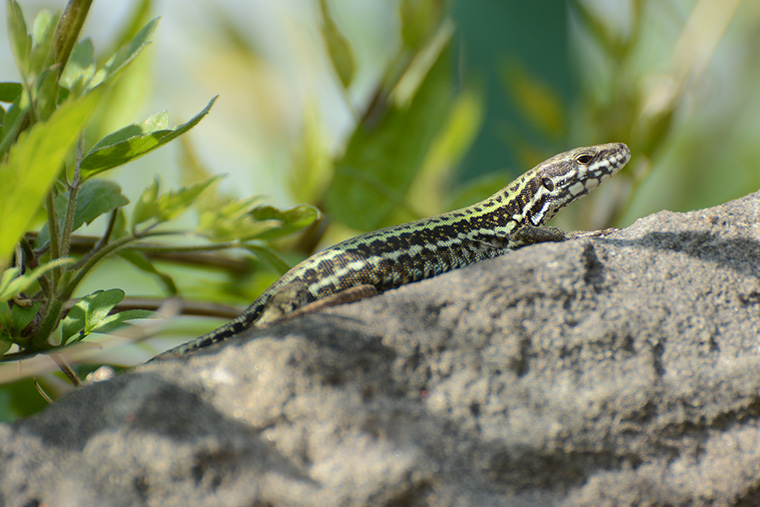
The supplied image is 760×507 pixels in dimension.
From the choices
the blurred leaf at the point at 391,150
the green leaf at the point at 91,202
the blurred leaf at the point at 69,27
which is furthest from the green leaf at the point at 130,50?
the blurred leaf at the point at 391,150

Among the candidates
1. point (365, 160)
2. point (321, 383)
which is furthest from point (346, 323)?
point (365, 160)

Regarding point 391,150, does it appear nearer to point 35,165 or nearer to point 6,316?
point 6,316

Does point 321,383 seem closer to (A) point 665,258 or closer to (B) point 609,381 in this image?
(B) point 609,381

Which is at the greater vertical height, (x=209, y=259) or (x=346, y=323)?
(x=209, y=259)

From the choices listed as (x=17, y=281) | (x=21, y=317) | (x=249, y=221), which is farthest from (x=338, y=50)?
(x=17, y=281)

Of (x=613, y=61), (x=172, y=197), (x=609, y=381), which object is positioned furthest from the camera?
(x=613, y=61)

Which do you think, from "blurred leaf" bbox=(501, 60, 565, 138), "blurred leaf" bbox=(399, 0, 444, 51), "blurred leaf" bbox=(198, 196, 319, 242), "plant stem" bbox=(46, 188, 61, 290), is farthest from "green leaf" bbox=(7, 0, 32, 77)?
"blurred leaf" bbox=(501, 60, 565, 138)
